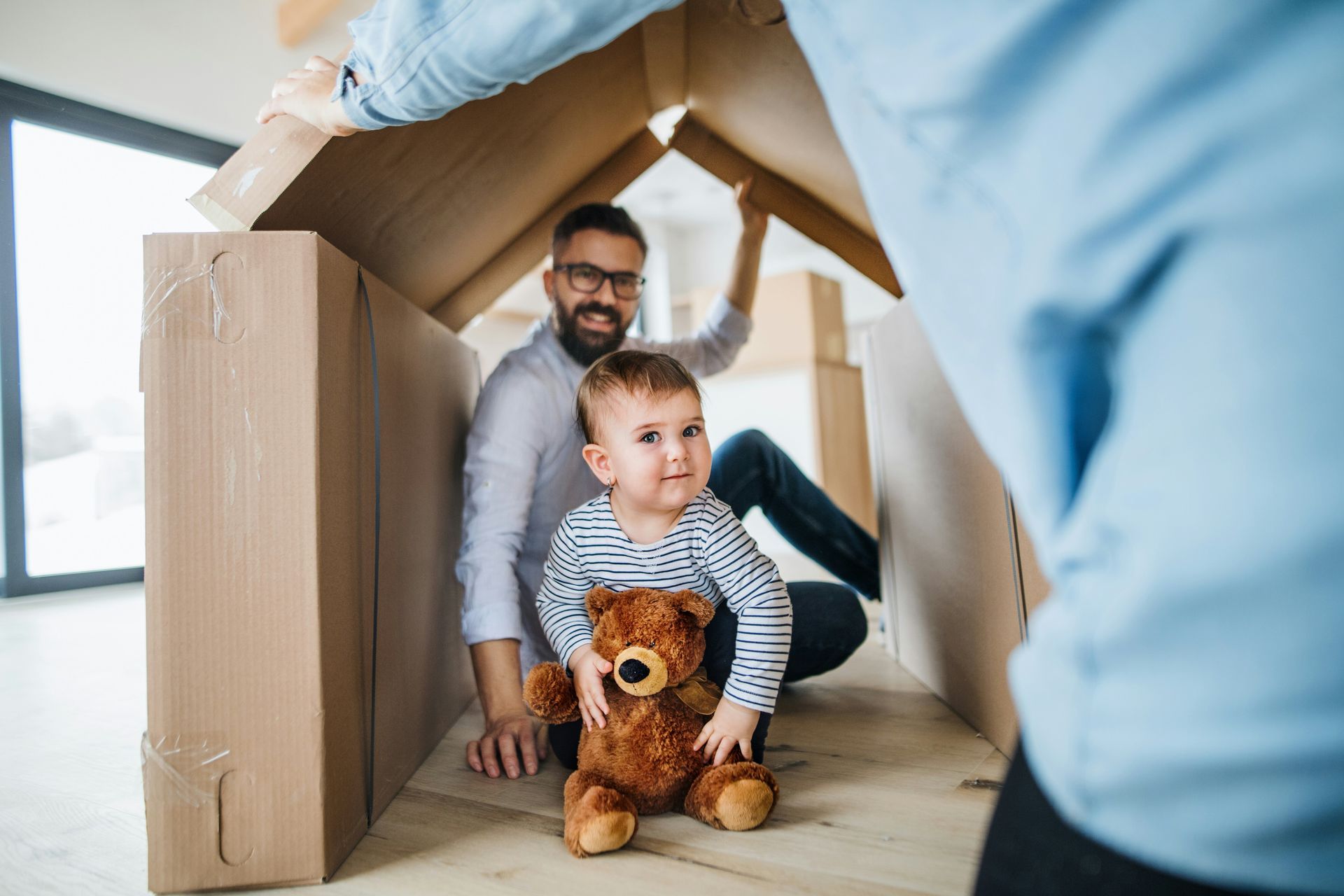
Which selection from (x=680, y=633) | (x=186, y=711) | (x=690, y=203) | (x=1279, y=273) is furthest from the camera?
(x=690, y=203)

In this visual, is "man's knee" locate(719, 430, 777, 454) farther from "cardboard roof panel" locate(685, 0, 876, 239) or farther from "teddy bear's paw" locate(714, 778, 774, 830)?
"teddy bear's paw" locate(714, 778, 774, 830)

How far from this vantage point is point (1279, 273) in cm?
24

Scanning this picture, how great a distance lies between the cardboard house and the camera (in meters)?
0.66

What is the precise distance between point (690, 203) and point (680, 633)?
5115 mm

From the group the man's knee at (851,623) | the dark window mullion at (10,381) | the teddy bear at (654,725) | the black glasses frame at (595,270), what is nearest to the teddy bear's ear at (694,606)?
the teddy bear at (654,725)

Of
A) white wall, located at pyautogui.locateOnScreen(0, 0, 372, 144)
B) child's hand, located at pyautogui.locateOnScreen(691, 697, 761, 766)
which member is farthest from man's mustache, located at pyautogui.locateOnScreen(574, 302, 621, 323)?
white wall, located at pyautogui.locateOnScreen(0, 0, 372, 144)

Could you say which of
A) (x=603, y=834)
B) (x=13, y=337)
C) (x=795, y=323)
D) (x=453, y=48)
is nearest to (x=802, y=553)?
(x=603, y=834)

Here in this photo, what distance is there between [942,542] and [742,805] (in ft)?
1.62

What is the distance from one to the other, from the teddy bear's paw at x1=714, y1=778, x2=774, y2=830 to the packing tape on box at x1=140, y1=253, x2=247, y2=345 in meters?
0.60

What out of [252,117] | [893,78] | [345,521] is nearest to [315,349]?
[345,521]

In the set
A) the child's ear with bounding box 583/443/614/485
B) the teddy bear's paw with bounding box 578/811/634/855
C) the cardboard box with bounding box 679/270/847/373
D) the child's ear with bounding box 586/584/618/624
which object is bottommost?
the teddy bear's paw with bounding box 578/811/634/855

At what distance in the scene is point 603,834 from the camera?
69 cm

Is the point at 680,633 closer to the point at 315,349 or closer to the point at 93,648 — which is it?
the point at 315,349

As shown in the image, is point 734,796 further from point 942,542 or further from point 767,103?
point 767,103
